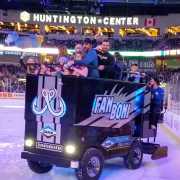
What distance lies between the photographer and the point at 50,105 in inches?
254

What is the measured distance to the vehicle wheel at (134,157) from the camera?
24.5 feet

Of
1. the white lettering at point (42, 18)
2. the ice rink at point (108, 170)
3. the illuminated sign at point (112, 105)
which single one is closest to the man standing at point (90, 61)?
the illuminated sign at point (112, 105)

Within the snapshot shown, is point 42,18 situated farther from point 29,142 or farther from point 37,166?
Answer: point 29,142

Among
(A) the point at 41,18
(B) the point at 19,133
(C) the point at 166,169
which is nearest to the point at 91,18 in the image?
(A) the point at 41,18

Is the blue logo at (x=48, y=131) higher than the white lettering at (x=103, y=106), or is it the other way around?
the white lettering at (x=103, y=106)

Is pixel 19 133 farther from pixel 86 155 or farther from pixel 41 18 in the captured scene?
pixel 41 18

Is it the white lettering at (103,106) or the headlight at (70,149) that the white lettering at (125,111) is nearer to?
the white lettering at (103,106)

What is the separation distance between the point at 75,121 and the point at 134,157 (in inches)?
67.4

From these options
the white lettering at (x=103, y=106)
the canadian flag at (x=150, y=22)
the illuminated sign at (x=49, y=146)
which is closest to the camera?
the illuminated sign at (x=49, y=146)

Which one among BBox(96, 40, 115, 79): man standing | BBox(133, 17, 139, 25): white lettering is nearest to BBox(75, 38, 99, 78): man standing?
BBox(96, 40, 115, 79): man standing

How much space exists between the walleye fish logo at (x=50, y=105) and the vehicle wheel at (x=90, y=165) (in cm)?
60

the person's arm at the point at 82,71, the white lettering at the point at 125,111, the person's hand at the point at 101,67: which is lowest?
the white lettering at the point at 125,111

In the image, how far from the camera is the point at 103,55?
7.06m

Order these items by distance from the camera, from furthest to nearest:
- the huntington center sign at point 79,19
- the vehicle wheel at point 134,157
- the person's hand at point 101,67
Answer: the huntington center sign at point 79,19 < the vehicle wheel at point 134,157 < the person's hand at point 101,67
